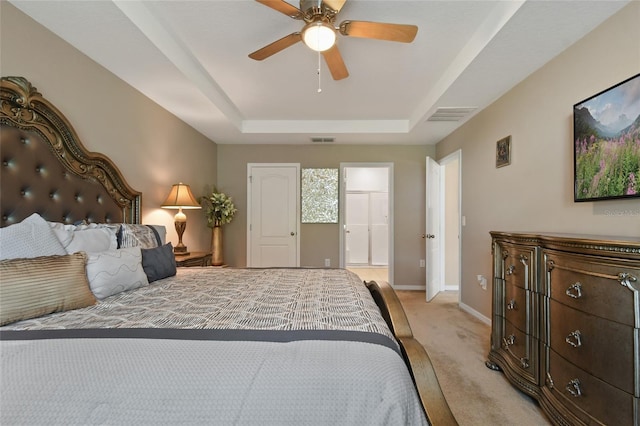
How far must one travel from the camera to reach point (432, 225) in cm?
407

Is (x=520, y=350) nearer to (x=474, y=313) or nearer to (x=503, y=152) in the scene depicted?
(x=474, y=313)

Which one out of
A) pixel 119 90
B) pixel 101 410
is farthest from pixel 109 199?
pixel 101 410

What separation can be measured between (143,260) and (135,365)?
128 centimetres

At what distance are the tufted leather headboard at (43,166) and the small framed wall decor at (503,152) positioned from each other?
139 inches

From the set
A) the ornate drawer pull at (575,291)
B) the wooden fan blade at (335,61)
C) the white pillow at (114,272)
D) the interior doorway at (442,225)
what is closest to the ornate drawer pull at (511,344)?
the ornate drawer pull at (575,291)

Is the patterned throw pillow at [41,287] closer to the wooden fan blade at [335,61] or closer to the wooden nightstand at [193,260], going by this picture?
the wooden nightstand at [193,260]

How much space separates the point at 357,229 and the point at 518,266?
18.6 ft

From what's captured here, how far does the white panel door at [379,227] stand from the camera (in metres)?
7.60

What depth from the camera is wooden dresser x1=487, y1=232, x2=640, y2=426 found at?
1.25 m

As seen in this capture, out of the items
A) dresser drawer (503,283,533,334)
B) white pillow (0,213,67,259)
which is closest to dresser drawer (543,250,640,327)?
dresser drawer (503,283,533,334)

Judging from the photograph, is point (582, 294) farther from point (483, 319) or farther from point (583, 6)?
point (483, 319)

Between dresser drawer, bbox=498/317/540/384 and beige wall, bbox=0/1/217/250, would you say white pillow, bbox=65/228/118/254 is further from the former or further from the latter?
dresser drawer, bbox=498/317/540/384

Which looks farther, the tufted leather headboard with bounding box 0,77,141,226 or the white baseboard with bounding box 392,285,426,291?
the white baseboard with bounding box 392,285,426,291

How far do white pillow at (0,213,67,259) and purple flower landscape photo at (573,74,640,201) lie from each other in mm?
3048
